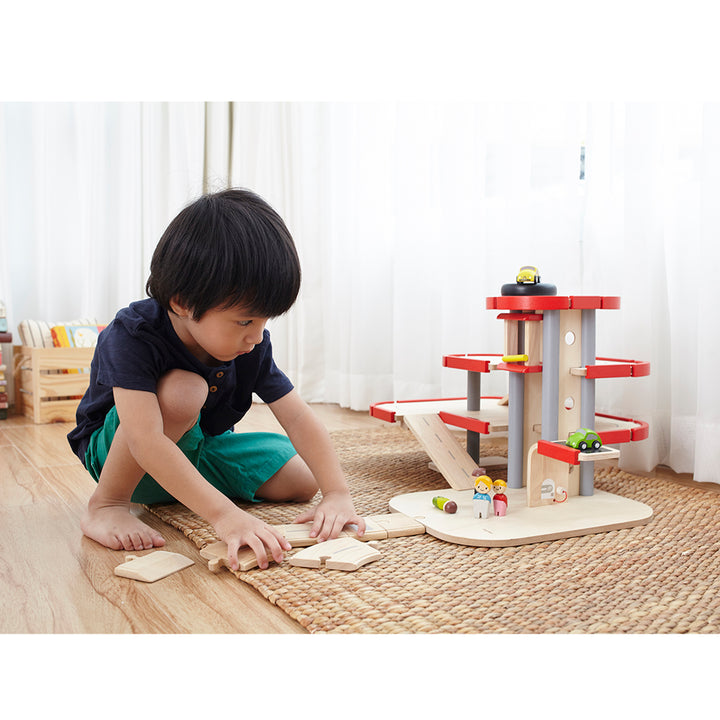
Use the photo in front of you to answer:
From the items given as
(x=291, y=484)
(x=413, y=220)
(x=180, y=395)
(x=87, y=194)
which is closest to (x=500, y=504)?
(x=291, y=484)

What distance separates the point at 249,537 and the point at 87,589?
0.58 feet

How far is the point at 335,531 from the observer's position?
91 centimetres

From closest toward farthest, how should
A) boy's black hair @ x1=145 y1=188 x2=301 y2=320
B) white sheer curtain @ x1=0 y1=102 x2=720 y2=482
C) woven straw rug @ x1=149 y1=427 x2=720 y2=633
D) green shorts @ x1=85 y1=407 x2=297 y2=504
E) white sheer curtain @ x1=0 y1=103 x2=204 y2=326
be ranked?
woven straw rug @ x1=149 y1=427 x2=720 y2=633
boy's black hair @ x1=145 y1=188 x2=301 y2=320
green shorts @ x1=85 y1=407 x2=297 y2=504
white sheer curtain @ x1=0 y1=102 x2=720 y2=482
white sheer curtain @ x1=0 y1=103 x2=204 y2=326

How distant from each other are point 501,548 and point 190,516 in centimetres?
43

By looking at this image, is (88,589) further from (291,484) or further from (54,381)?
(54,381)

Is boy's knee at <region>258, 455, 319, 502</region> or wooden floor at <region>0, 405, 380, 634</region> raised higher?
boy's knee at <region>258, 455, 319, 502</region>

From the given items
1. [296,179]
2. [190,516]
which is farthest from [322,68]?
[190,516]

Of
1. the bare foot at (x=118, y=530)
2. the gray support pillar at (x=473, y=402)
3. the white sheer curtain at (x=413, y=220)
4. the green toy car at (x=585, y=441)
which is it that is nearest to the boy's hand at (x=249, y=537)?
the bare foot at (x=118, y=530)

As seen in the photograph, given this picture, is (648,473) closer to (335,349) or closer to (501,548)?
(501,548)

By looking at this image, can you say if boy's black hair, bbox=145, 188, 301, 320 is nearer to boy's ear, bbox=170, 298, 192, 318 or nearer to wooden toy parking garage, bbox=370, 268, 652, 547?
boy's ear, bbox=170, 298, 192, 318

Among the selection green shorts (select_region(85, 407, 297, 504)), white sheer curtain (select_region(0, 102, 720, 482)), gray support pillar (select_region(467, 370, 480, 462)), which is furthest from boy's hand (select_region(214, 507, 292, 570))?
white sheer curtain (select_region(0, 102, 720, 482))

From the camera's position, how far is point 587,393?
1115 millimetres

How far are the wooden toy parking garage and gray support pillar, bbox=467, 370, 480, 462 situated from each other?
0.05m

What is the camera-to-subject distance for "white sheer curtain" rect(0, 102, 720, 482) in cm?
129
